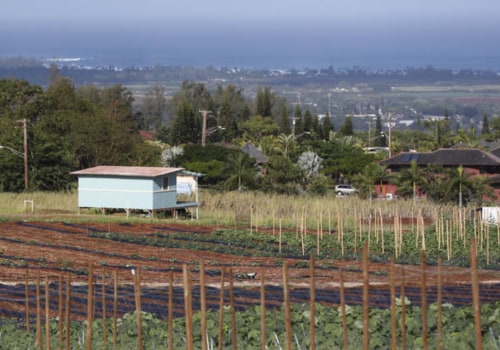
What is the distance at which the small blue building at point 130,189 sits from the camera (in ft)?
97.9

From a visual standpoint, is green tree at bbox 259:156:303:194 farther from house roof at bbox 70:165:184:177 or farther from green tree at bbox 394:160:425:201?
house roof at bbox 70:165:184:177

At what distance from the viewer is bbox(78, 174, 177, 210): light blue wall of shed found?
97.9ft

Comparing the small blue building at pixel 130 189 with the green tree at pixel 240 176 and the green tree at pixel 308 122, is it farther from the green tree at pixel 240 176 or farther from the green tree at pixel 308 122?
the green tree at pixel 308 122

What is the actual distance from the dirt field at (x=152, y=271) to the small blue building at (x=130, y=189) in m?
2.24

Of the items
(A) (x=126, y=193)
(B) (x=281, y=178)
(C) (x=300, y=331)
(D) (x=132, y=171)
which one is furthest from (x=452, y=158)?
(C) (x=300, y=331)

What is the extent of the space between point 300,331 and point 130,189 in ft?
65.8

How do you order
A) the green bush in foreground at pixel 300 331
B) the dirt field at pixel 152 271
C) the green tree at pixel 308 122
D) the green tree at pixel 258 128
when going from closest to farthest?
the green bush in foreground at pixel 300 331 < the dirt field at pixel 152 271 < the green tree at pixel 308 122 < the green tree at pixel 258 128

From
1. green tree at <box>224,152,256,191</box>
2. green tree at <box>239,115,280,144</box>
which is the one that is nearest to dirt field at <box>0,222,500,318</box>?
Result: green tree at <box>224,152,256,191</box>

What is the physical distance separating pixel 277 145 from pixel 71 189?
22.6m

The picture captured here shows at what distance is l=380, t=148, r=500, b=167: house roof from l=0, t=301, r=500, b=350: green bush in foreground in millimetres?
32706

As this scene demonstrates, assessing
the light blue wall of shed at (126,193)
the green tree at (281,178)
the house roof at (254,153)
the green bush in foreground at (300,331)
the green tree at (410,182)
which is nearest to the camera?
the green bush in foreground at (300,331)

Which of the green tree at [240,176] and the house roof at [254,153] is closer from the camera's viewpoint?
the green tree at [240,176]

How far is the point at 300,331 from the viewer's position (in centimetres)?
1035

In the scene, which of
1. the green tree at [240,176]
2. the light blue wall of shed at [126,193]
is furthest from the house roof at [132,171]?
the green tree at [240,176]
